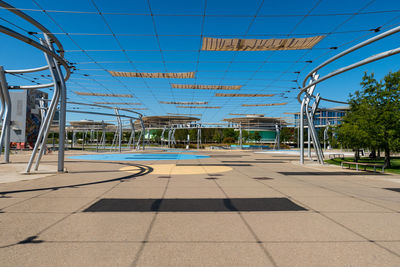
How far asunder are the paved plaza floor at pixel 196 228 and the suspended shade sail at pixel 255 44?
7.96 m

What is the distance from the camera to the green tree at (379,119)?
62.1ft

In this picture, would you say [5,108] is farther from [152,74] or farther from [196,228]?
[196,228]

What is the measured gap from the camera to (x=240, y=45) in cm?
1392

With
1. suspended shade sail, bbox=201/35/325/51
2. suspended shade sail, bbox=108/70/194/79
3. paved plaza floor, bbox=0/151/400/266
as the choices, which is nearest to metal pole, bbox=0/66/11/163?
suspended shade sail, bbox=108/70/194/79

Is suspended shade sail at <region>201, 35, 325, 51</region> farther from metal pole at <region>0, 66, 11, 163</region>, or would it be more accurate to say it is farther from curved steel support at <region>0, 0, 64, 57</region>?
metal pole at <region>0, 66, 11, 163</region>

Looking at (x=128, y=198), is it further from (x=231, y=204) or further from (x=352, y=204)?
(x=352, y=204)

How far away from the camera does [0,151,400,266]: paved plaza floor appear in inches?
164

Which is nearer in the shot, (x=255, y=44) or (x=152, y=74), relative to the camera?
(x=255, y=44)

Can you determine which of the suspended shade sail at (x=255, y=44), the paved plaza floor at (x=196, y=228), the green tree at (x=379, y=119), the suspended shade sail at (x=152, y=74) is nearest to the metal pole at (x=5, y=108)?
the suspended shade sail at (x=152, y=74)

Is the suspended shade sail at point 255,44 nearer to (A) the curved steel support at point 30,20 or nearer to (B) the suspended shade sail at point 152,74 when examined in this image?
(B) the suspended shade sail at point 152,74

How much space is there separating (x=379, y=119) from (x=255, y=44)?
1253 cm

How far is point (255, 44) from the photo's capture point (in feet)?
45.3

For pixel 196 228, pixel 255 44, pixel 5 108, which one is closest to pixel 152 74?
pixel 255 44

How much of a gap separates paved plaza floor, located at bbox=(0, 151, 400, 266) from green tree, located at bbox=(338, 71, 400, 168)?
1107 cm
